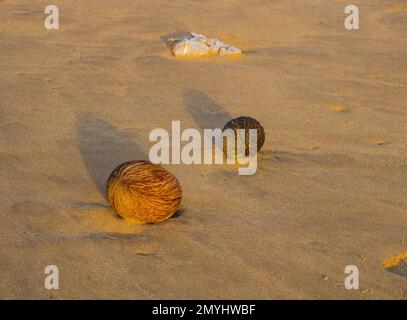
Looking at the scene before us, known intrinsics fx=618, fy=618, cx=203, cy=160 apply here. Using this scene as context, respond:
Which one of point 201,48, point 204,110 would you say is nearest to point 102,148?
point 204,110

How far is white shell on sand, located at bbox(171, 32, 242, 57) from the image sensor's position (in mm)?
8633

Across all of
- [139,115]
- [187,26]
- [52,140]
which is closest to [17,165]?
[52,140]

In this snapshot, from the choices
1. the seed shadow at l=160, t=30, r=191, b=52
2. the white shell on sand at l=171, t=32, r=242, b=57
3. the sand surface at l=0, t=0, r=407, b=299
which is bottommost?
the sand surface at l=0, t=0, r=407, b=299

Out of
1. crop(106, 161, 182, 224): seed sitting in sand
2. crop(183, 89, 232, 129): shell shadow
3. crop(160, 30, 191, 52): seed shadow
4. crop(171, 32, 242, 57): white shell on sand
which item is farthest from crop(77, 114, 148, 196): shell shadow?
crop(160, 30, 191, 52): seed shadow

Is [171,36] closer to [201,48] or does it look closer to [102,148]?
[201,48]

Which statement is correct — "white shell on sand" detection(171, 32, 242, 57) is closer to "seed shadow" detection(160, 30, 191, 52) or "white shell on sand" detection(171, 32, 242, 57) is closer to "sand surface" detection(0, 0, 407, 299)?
"sand surface" detection(0, 0, 407, 299)

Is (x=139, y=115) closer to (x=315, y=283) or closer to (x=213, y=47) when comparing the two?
(x=213, y=47)

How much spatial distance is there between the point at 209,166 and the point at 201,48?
3.73m

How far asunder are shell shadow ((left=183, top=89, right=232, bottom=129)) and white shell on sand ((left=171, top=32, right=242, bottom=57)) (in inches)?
58.3

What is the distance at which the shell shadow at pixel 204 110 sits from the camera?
634cm

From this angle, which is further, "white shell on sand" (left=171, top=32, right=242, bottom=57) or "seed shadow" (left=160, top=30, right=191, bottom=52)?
"seed shadow" (left=160, top=30, right=191, bottom=52)

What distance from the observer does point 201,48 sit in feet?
28.4

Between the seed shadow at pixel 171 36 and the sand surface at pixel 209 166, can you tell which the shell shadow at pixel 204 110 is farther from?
the seed shadow at pixel 171 36

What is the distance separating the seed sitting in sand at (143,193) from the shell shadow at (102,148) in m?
0.60
